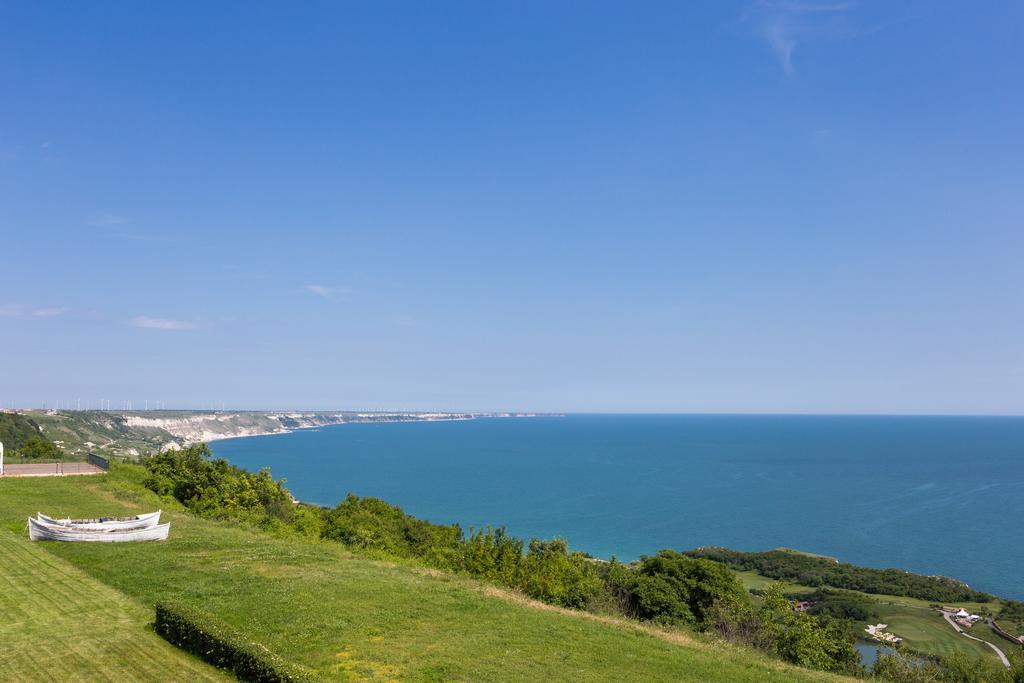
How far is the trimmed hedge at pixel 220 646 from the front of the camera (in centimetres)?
1391

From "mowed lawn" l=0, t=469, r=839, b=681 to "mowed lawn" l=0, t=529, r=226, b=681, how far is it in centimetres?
115

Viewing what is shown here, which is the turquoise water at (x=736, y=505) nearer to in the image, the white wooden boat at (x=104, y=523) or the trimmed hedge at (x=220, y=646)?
the white wooden boat at (x=104, y=523)

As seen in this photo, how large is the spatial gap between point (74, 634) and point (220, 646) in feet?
17.8

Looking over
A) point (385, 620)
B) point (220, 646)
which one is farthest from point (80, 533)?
point (220, 646)

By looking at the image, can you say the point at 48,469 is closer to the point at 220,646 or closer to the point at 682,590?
the point at 220,646

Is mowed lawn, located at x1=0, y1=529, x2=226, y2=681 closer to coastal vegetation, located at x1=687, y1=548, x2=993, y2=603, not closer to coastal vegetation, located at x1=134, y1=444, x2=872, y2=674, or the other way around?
coastal vegetation, located at x1=134, y1=444, x2=872, y2=674

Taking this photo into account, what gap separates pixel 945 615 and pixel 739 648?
188 ft

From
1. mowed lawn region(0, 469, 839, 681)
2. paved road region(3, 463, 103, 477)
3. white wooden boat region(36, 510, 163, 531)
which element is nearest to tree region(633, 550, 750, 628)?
mowed lawn region(0, 469, 839, 681)

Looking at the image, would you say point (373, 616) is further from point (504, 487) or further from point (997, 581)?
point (504, 487)

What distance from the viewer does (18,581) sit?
2194 cm

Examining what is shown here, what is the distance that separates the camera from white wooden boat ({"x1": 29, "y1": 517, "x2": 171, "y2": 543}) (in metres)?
26.8

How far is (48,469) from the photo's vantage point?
49656 millimetres

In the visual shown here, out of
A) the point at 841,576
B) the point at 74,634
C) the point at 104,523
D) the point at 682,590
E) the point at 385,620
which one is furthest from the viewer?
the point at 841,576

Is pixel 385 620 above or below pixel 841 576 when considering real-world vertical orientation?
above
